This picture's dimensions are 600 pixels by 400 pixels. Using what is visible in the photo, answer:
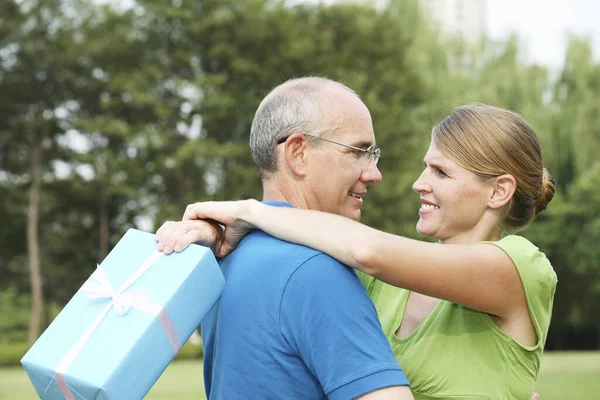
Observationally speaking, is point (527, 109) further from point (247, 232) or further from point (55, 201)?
point (247, 232)

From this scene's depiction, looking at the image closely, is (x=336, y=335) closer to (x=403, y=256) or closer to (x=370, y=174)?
(x=403, y=256)

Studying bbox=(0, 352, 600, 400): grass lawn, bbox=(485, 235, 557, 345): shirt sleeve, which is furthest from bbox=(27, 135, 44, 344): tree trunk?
bbox=(485, 235, 557, 345): shirt sleeve

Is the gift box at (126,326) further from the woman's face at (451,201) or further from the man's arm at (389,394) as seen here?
the woman's face at (451,201)

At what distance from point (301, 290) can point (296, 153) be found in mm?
644

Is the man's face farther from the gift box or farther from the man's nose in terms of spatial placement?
the gift box

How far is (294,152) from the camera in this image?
2.68 m

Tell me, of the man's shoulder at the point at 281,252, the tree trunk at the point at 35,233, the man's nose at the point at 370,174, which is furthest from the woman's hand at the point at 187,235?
the tree trunk at the point at 35,233

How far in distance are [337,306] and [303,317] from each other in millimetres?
99

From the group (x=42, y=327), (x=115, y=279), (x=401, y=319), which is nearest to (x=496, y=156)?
(x=401, y=319)

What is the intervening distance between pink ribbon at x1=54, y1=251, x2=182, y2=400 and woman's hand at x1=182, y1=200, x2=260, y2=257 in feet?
0.91

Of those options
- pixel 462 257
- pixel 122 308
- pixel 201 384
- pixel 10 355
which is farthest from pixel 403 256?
pixel 10 355

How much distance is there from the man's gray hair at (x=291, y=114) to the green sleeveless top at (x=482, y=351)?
72 cm

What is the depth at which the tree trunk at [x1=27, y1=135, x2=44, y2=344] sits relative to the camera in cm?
3033

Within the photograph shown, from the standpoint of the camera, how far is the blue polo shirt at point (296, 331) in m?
2.13
